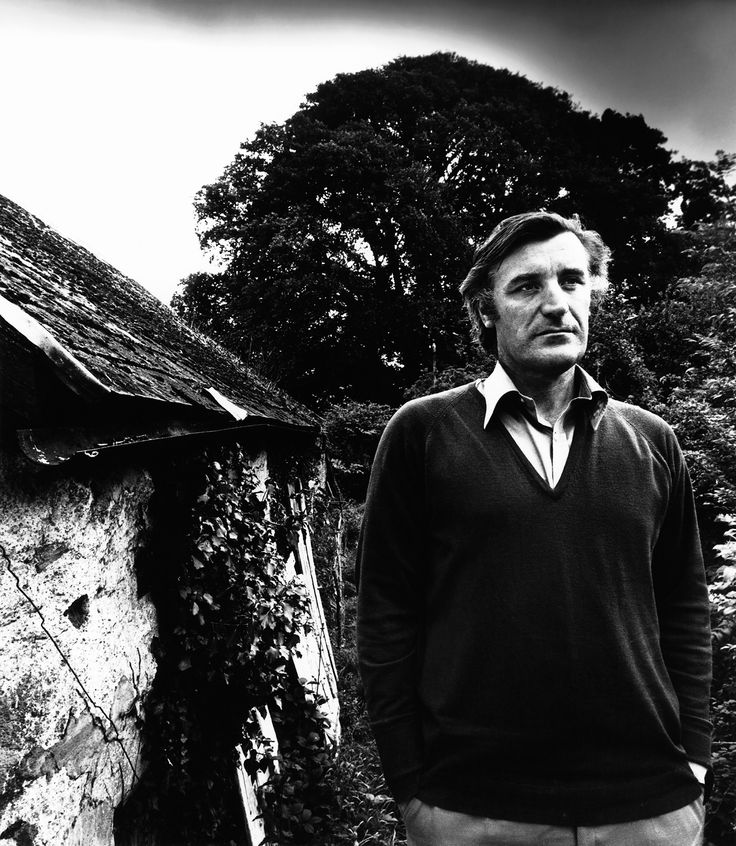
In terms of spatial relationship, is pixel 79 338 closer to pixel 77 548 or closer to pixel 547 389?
pixel 77 548

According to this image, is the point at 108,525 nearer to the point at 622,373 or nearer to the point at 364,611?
the point at 364,611

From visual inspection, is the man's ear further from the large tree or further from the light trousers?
the large tree

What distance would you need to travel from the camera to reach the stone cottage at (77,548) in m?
1.64

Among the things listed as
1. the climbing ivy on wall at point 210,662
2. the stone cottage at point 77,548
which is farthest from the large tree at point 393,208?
the stone cottage at point 77,548

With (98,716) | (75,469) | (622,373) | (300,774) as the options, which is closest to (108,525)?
(75,469)

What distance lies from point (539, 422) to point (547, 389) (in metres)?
0.14

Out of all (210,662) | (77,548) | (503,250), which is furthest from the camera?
(210,662)

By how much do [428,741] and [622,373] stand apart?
11.1 meters

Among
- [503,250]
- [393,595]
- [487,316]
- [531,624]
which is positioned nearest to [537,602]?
[531,624]

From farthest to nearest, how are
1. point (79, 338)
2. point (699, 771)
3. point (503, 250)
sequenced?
point (79, 338) → point (503, 250) → point (699, 771)

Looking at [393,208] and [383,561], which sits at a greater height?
[393,208]

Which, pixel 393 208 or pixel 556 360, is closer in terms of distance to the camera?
pixel 556 360

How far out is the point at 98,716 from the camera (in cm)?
203

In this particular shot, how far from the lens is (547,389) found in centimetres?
164
